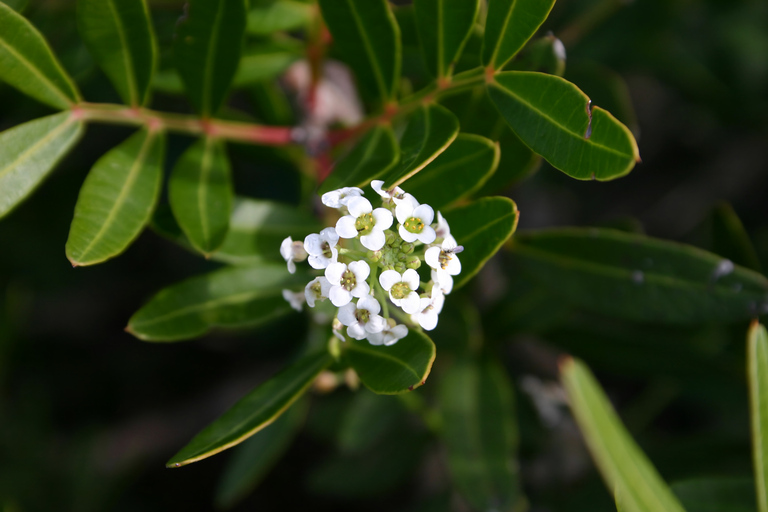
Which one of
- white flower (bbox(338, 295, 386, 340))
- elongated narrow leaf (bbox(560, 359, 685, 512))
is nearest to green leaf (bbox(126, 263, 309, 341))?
white flower (bbox(338, 295, 386, 340))

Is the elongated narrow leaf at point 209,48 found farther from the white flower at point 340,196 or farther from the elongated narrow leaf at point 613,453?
the elongated narrow leaf at point 613,453

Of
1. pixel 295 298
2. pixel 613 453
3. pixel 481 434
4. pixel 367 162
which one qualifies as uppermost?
pixel 367 162

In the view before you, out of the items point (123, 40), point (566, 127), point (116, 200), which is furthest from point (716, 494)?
point (123, 40)

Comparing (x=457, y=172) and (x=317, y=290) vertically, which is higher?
(x=457, y=172)

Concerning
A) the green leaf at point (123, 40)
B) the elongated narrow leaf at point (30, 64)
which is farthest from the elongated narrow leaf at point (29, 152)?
the green leaf at point (123, 40)

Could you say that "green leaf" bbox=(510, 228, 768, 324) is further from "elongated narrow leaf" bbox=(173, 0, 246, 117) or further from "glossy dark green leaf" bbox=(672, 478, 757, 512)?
"elongated narrow leaf" bbox=(173, 0, 246, 117)

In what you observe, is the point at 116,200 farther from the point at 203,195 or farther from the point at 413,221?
the point at 413,221

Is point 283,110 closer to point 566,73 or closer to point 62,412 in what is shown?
point 566,73
